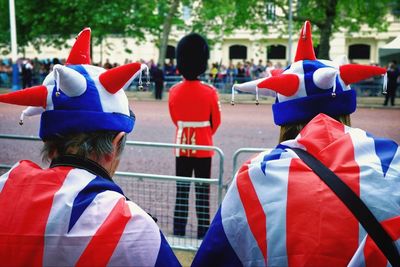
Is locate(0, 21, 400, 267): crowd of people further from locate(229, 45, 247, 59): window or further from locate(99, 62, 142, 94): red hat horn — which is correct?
locate(229, 45, 247, 59): window

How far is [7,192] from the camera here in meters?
1.73

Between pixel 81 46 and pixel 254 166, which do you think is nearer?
pixel 254 166

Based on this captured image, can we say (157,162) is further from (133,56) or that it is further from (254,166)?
(133,56)

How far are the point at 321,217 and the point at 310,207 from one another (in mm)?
45

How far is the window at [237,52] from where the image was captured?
39781 millimetres

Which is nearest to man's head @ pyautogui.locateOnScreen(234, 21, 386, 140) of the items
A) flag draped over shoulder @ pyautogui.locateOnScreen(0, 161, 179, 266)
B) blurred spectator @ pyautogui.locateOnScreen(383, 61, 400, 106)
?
flag draped over shoulder @ pyautogui.locateOnScreen(0, 161, 179, 266)

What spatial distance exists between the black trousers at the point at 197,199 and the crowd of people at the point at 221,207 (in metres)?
2.49

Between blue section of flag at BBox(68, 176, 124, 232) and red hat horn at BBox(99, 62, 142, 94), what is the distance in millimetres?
352

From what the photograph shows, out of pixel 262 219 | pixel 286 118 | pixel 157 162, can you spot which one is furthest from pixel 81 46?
pixel 157 162

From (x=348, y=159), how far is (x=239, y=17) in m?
21.1

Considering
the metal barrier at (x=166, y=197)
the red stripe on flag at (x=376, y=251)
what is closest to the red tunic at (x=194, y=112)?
the metal barrier at (x=166, y=197)

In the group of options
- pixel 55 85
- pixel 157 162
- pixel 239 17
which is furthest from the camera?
pixel 239 17

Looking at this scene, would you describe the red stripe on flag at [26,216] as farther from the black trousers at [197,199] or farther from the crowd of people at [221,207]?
the black trousers at [197,199]

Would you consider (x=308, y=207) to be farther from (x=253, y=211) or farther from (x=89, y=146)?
(x=89, y=146)
